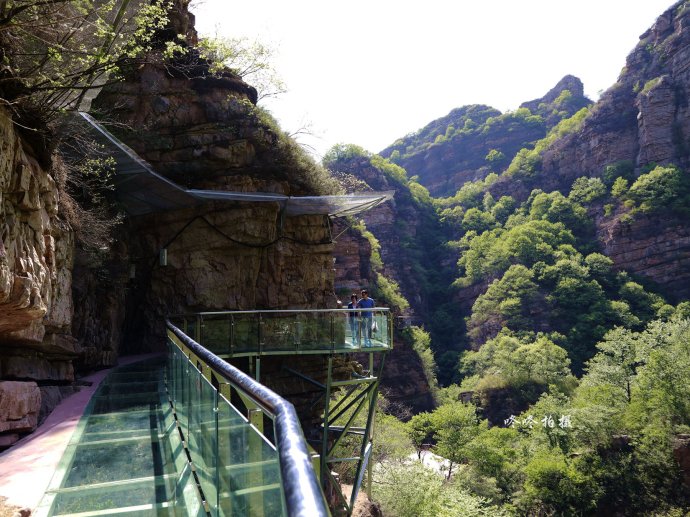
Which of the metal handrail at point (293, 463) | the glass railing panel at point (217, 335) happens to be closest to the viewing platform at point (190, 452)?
the metal handrail at point (293, 463)

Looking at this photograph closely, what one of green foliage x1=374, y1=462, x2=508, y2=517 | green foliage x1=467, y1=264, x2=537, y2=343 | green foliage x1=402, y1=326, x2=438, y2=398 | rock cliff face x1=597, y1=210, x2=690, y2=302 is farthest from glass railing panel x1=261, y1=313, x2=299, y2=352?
rock cliff face x1=597, y1=210, x2=690, y2=302

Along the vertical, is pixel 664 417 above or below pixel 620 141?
below

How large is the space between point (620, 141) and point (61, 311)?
6866 centimetres

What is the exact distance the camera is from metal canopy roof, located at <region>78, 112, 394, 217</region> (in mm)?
10562

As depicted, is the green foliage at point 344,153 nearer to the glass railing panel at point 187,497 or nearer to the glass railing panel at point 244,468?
the glass railing panel at point 187,497

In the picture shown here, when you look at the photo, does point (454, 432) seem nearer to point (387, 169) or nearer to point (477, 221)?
point (477, 221)

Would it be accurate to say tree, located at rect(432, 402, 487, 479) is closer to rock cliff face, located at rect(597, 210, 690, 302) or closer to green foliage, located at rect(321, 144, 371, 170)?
rock cliff face, located at rect(597, 210, 690, 302)

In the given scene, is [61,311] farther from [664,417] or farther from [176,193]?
A: [664,417]

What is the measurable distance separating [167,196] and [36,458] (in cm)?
928

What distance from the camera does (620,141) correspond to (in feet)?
197

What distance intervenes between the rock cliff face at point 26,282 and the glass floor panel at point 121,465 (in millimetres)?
813

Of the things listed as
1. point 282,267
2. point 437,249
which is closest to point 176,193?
point 282,267

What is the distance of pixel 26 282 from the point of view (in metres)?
4.81

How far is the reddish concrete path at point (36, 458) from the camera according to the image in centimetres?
335
